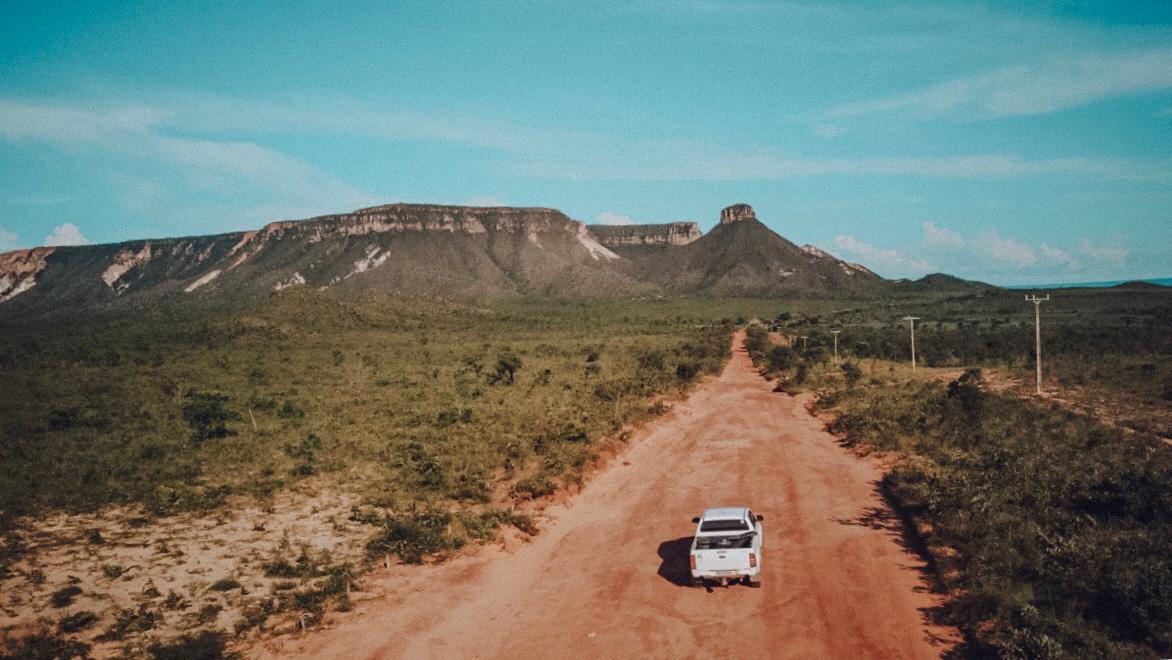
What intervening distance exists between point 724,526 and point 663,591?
6.98ft

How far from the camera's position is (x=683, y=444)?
30.4 m

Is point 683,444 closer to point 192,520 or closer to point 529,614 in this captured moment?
point 529,614

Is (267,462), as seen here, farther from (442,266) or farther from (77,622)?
(442,266)

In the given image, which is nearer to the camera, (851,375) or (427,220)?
(851,375)

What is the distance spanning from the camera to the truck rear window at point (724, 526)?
1609 cm

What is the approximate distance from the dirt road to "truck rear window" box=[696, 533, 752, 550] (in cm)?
104

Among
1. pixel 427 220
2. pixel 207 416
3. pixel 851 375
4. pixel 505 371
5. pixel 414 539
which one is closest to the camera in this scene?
pixel 414 539

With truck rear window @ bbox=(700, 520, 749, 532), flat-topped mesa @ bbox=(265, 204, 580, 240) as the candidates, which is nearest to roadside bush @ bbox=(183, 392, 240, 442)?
truck rear window @ bbox=(700, 520, 749, 532)

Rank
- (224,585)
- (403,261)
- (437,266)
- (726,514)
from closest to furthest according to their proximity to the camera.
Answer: (224,585) → (726,514) → (403,261) → (437,266)

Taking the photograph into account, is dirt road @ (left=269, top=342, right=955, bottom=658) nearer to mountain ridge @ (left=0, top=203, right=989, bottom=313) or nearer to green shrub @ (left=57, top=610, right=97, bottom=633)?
green shrub @ (left=57, top=610, right=97, bottom=633)

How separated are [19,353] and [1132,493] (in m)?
78.8

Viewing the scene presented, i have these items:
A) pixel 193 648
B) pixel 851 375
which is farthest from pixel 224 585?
pixel 851 375

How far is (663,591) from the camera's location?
15680 mm

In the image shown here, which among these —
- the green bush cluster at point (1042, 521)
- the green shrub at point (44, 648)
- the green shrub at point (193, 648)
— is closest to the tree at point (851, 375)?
the green bush cluster at point (1042, 521)
